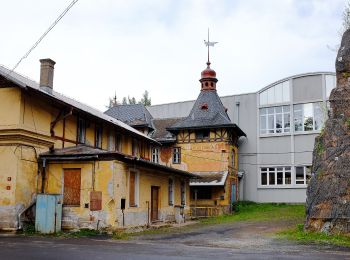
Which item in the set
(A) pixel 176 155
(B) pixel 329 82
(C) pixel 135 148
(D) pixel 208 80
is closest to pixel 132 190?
(C) pixel 135 148

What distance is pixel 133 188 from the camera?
75.2 ft

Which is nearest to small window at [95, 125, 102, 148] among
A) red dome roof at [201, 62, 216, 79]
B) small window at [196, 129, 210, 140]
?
small window at [196, 129, 210, 140]

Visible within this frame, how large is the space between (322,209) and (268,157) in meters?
23.3

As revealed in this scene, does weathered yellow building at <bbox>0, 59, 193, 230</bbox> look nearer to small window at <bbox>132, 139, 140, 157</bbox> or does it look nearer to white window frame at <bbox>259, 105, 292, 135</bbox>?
small window at <bbox>132, 139, 140, 157</bbox>

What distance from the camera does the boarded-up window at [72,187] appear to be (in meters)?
20.6

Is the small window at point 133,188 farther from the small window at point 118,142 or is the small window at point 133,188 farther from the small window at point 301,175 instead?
the small window at point 301,175

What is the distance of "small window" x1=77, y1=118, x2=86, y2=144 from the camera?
24.4 meters

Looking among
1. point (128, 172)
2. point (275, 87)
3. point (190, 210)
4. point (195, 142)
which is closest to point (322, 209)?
point (128, 172)

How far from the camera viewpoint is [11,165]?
19797 mm

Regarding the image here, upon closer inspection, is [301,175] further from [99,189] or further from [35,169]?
[35,169]

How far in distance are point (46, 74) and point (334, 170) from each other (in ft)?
53.1

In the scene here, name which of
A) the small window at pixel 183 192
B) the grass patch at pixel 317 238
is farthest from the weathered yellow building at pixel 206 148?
the grass patch at pixel 317 238

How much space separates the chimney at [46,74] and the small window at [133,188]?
23.1ft

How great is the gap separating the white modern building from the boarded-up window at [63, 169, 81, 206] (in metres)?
23.6
